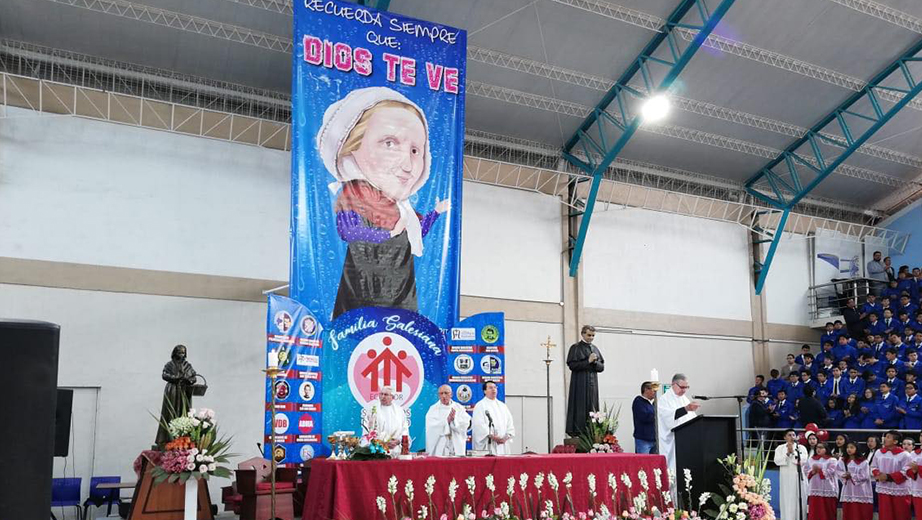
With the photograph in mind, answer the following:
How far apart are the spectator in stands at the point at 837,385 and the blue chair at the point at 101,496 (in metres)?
14.6

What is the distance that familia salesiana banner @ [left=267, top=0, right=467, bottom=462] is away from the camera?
39.1 ft

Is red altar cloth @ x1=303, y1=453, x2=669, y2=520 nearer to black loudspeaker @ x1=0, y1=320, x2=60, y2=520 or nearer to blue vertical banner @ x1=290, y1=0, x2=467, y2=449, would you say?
blue vertical banner @ x1=290, y1=0, x2=467, y2=449

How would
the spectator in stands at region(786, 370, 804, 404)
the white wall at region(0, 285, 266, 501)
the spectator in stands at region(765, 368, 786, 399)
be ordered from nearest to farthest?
the white wall at region(0, 285, 266, 501) < the spectator in stands at region(786, 370, 804, 404) < the spectator in stands at region(765, 368, 786, 399)

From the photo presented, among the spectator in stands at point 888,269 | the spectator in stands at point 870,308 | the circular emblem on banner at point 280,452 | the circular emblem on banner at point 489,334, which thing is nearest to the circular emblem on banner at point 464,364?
the circular emblem on banner at point 489,334

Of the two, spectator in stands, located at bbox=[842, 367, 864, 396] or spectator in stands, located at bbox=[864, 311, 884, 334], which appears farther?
spectator in stands, located at bbox=[864, 311, 884, 334]

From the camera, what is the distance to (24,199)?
523 inches

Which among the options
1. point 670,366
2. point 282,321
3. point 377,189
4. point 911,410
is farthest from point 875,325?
point 282,321

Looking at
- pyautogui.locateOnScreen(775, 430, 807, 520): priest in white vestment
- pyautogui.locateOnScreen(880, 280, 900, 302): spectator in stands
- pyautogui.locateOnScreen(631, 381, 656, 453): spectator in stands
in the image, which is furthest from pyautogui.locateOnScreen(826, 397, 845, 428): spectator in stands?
pyautogui.locateOnScreen(631, 381, 656, 453): spectator in stands

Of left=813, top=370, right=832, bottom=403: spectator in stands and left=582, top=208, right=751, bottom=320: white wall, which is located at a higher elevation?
left=582, top=208, right=751, bottom=320: white wall

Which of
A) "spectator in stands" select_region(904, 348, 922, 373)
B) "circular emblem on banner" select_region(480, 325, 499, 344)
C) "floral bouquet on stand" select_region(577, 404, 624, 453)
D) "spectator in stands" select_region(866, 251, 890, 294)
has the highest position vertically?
"spectator in stands" select_region(866, 251, 890, 294)

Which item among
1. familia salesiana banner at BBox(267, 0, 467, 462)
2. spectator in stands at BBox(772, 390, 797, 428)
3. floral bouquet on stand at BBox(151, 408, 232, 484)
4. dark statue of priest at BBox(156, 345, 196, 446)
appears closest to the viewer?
floral bouquet on stand at BBox(151, 408, 232, 484)

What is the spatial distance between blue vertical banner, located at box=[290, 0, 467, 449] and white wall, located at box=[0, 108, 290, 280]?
3545 mm

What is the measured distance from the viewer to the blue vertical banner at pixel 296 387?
10797 mm

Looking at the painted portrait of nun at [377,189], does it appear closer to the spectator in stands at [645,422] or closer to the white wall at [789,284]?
the spectator in stands at [645,422]
